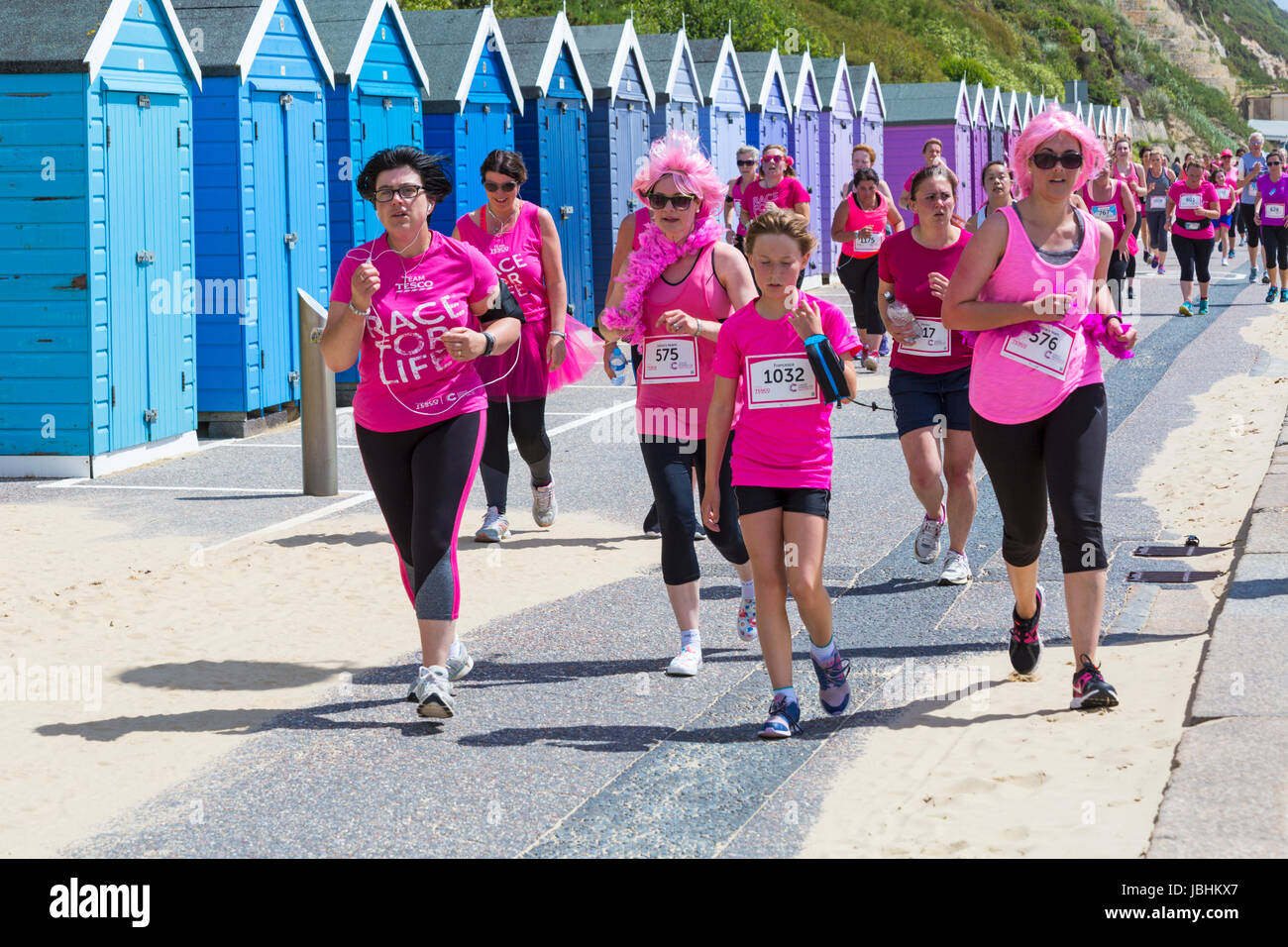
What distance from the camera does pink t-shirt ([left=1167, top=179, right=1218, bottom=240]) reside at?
19.1 meters

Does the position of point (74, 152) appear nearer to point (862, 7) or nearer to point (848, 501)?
point (848, 501)

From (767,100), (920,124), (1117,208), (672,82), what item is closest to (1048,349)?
(1117,208)

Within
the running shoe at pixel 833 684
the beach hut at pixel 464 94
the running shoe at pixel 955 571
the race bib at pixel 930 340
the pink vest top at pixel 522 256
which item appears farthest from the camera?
the beach hut at pixel 464 94

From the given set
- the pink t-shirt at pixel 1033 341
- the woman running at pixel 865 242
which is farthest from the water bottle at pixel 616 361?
the woman running at pixel 865 242

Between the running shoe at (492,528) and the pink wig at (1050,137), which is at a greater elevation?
the pink wig at (1050,137)

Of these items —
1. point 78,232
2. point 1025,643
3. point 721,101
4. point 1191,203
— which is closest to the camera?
point 1025,643

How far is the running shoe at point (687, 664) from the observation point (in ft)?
20.0

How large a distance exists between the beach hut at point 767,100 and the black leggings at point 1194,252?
5879 mm

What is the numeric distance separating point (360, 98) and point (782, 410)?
9559 millimetres

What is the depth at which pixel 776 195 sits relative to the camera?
1505 centimetres

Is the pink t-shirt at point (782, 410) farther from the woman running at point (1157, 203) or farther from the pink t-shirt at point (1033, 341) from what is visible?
the woman running at point (1157, 203)

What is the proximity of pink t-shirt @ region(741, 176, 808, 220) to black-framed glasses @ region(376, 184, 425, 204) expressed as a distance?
8.68m

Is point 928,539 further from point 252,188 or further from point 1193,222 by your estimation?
point 1193,222

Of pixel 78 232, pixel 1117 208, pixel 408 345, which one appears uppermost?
pixel 1117 208
